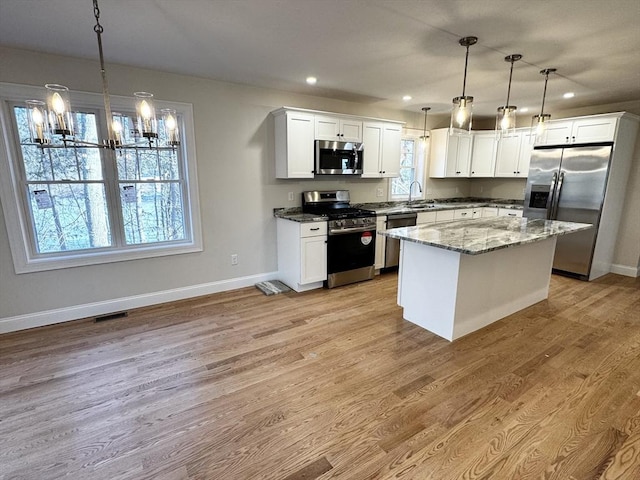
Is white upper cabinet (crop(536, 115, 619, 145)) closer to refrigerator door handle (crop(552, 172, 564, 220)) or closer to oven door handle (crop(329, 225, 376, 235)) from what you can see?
refrigerator door handle (crop(552, 172, 564, 220))

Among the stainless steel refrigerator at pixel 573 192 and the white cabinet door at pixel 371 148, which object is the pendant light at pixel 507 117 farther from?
the stainless steel refrigerator at pixel 573 192

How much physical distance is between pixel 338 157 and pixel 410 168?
2.01m

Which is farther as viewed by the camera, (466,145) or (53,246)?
(466,145)

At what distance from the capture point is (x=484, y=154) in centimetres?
577

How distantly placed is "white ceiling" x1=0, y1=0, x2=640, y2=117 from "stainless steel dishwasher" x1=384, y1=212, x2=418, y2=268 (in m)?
1.76

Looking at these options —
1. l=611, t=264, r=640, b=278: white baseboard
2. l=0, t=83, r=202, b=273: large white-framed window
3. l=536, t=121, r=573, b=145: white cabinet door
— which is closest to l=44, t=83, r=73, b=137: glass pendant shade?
l=0, t=83, r=202, b=273: large white-framed window

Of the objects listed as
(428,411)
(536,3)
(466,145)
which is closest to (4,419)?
(428,411)

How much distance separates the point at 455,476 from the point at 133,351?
2.50 meters

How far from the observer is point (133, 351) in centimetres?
267

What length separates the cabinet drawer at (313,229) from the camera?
12.6 ft

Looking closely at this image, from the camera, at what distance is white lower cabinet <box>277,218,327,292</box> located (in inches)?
152

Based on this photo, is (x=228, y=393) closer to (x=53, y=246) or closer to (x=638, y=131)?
(x=53, y=246)

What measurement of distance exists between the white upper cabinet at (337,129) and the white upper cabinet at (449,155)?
1.96 metres

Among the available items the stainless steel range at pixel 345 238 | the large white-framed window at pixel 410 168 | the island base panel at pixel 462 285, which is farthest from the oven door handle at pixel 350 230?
the large white-framed window at pixel 410 168
